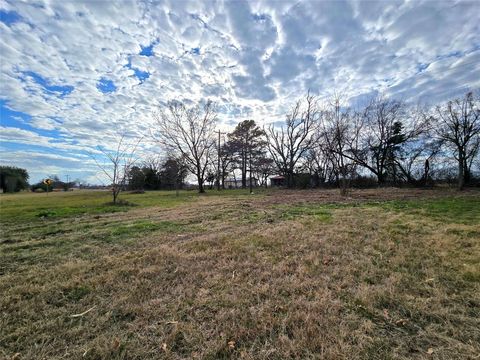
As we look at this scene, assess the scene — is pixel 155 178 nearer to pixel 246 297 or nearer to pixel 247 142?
pixel 247 142

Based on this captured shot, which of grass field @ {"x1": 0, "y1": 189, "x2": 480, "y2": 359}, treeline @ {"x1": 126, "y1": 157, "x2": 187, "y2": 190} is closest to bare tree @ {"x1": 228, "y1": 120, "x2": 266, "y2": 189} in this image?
treeline @ {"x1": 126, "y1": 157, "x2": 187, "y2": 190}

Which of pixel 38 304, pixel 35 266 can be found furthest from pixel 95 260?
pixel 38 304

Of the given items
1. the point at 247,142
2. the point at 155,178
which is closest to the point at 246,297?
the point at 247,142

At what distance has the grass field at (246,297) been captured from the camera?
1.73 m

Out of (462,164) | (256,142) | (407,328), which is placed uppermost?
(256,142)

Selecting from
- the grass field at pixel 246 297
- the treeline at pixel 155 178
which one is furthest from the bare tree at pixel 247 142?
the grass field at pixel 246 297

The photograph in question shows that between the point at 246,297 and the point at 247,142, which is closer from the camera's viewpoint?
the point at 246,297

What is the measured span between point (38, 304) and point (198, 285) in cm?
162

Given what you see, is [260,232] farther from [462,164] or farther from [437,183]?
[437,183]

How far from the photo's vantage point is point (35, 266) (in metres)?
3.39

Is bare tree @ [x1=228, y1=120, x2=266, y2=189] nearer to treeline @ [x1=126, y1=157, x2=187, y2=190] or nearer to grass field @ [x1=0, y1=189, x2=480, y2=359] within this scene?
treeline @ [x1=126, y1=157, x2=187, y2=190]

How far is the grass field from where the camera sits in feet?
5.69

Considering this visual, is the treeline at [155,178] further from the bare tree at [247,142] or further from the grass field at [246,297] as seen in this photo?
the grass field at [246,297]

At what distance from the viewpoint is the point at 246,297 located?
2410 millimetres
